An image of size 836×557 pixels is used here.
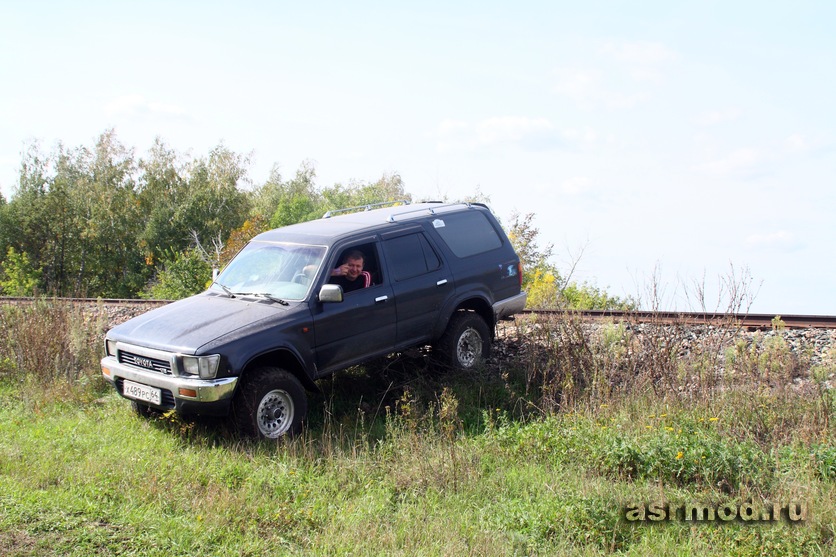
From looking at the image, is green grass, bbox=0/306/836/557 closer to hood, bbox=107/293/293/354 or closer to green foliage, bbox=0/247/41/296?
hood, bbox=107/293/293/354

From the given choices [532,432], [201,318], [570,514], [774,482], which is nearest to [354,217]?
[201,318]

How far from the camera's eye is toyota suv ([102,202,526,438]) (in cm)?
691

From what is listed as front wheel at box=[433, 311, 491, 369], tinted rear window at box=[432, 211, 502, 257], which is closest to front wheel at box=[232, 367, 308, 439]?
front wheel at box=[433, 311, 491, 369]

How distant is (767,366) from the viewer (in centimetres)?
779

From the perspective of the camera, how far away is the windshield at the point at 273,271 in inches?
303

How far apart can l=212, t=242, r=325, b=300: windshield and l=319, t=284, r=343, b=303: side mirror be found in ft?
1.08

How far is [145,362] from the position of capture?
7180 millimetres

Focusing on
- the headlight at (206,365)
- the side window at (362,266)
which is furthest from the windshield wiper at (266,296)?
Result: the headlight at (206,365)

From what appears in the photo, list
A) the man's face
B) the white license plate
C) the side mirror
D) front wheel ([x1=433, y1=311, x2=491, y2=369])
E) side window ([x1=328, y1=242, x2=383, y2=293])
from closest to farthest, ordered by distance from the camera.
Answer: the white license plate < the side mirror < side window ([x1=328, y1=242, x2=383, y2=293]) < the man's face < front wheel ([x1=433, y1=311, x2=491, y2=369])

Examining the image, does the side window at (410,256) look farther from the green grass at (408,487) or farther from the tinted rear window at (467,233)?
the green grass at (408,487)

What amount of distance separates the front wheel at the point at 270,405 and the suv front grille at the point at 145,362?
762 mm

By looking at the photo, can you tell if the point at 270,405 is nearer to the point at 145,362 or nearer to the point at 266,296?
the point at 266,296

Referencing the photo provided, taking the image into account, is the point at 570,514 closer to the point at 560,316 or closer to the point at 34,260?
the point at 560,316

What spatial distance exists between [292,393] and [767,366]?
512 centimetres
